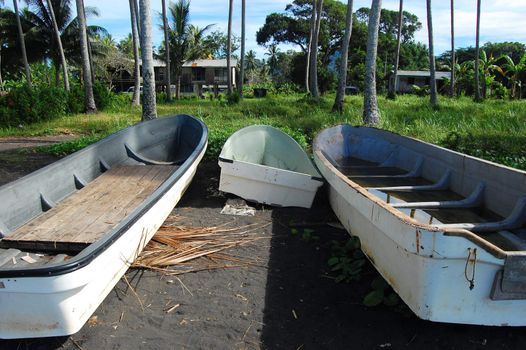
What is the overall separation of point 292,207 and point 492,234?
2.92 meters

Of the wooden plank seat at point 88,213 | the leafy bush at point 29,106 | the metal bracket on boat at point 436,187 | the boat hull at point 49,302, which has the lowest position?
the boat hull at point 49,302

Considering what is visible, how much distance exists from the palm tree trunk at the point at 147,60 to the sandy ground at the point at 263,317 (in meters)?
7.01

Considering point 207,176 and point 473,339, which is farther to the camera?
point 207,176

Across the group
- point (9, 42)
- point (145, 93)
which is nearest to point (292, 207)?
point (145, 93)

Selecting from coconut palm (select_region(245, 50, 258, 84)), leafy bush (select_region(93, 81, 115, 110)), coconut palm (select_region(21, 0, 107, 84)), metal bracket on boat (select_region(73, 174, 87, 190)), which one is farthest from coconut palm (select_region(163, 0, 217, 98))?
metal bracket on boat (select_region(73, 174, 87, 190))

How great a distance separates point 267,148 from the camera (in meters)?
7.30

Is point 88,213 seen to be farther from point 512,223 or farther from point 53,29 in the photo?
point 53,29

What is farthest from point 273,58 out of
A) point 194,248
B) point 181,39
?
point 194,248

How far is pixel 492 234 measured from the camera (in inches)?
137

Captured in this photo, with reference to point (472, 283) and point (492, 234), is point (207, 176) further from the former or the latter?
point (472, 283)

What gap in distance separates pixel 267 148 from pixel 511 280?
511 cm

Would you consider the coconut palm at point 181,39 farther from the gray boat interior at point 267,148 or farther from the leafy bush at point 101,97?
the gray boat interior at point 267,148

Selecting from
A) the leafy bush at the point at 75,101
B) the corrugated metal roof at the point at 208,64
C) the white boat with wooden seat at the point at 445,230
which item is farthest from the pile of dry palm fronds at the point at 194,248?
the corrugated metal roof at the point at 208,64

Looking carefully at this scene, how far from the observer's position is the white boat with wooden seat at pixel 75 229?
2617 mm
